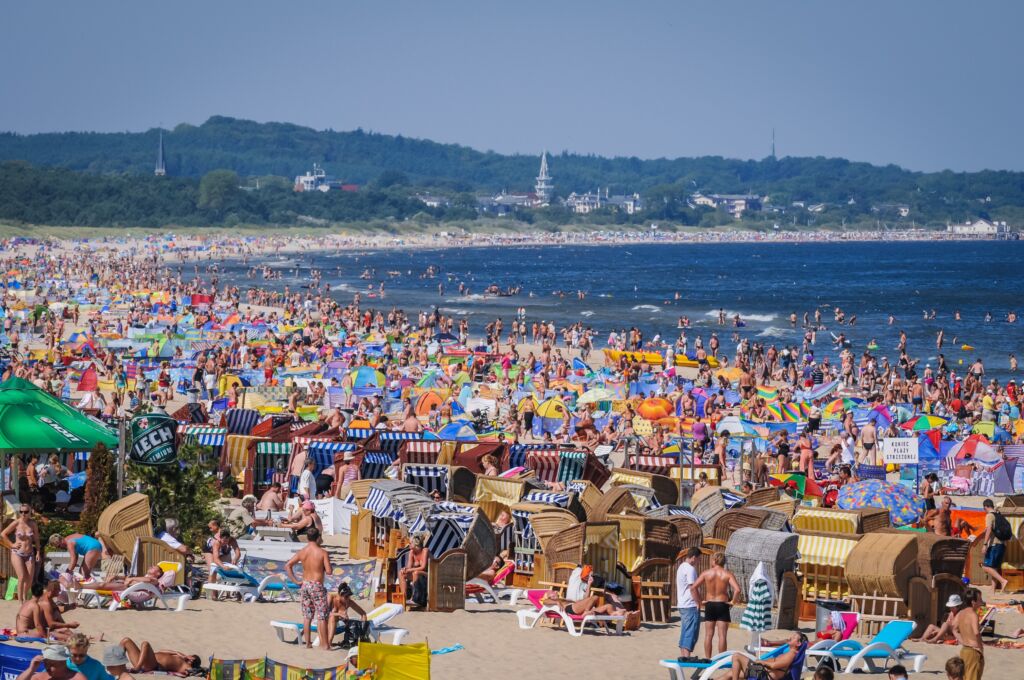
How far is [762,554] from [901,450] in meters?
7.70

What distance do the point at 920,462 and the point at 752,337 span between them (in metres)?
29.4

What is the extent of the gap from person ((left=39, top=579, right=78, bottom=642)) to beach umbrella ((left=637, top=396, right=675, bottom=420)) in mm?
13501

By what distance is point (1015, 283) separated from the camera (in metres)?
89.9

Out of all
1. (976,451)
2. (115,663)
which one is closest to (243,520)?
(115,663)

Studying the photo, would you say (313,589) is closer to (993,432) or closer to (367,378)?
(993,432)

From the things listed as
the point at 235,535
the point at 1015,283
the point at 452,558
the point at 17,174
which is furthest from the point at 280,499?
the point at 17,174

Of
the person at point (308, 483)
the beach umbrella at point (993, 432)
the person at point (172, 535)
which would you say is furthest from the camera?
the beach umbrella at point (993, 432)

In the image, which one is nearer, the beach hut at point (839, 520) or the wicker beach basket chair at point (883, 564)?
the wicker beach basket chair at point (883, 564)

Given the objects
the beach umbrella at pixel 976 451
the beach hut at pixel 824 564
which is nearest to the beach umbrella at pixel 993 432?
the beach umbrella at pixel 976 451

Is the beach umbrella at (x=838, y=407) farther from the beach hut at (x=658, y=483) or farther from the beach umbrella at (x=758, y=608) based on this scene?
the beach umbrella at (x=758, y=608)

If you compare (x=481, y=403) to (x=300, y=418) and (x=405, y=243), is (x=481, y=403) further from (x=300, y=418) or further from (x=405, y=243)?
(x=405, y=243)

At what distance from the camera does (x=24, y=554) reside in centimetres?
1087

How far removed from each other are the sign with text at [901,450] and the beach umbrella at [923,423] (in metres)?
2.93

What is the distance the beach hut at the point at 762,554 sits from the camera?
11.4 m
